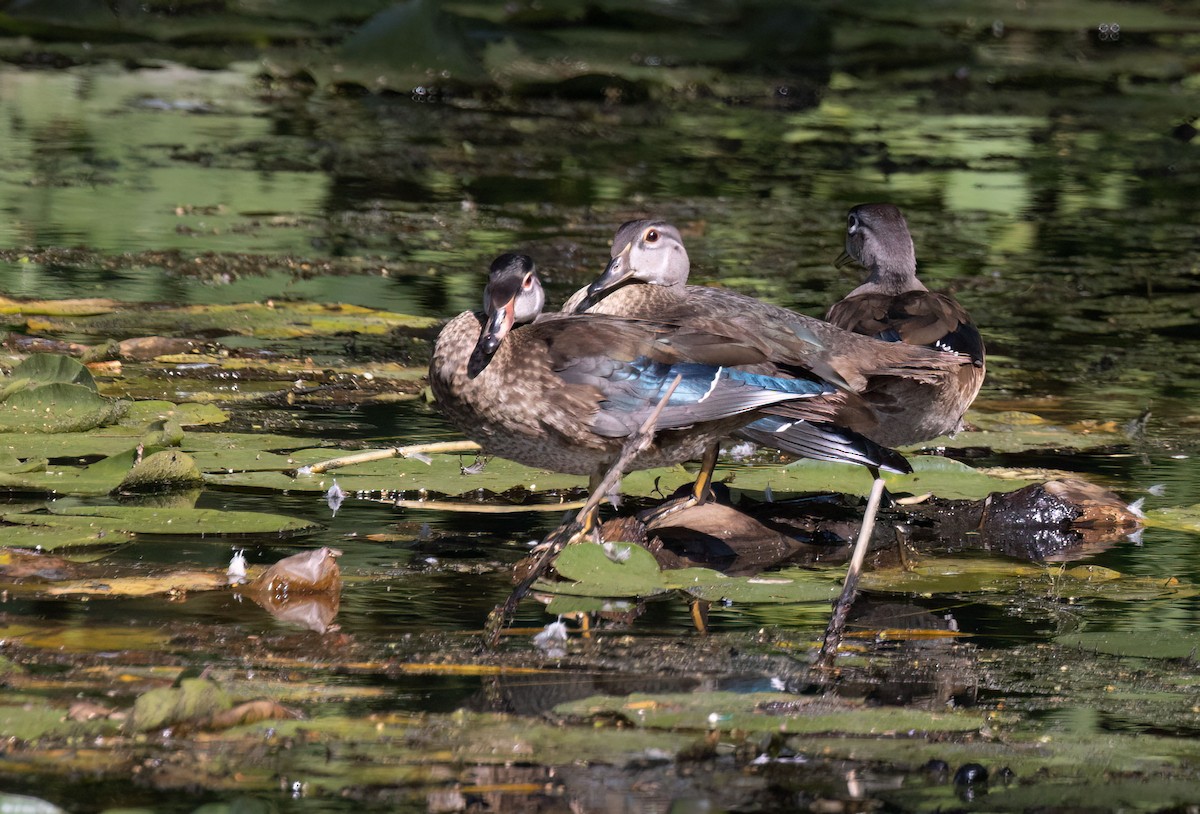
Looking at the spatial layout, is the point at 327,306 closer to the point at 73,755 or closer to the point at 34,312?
the point at 34,312

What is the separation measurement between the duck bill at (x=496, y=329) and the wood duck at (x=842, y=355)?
0.51m

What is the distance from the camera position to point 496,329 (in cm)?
475

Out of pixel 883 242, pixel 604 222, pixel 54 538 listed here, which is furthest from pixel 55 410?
pixel 604 222

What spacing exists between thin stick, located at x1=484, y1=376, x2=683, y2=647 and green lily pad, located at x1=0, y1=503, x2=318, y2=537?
2.32 ft

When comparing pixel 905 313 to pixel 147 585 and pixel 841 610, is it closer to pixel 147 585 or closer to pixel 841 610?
pixel 841 610

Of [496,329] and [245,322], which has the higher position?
[496,329]

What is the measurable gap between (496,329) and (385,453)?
0.78 meters

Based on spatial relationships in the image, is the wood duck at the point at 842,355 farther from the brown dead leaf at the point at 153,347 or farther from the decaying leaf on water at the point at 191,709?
the decaying leaf on water at the point at 191,709

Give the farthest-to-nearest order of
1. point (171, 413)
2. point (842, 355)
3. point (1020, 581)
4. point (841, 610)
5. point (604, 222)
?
1. point (604, 222)
2. point (171, 413)
3. point (842, 355)
4. point (1020, 581)
5. point (841, 610)

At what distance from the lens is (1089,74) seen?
17250 millimetres

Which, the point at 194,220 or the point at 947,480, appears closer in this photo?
the point at 947,480

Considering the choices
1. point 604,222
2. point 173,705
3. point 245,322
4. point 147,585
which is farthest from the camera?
point 604,222

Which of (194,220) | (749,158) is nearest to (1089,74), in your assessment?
(749,158)

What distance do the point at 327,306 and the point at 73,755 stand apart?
4.83 m
